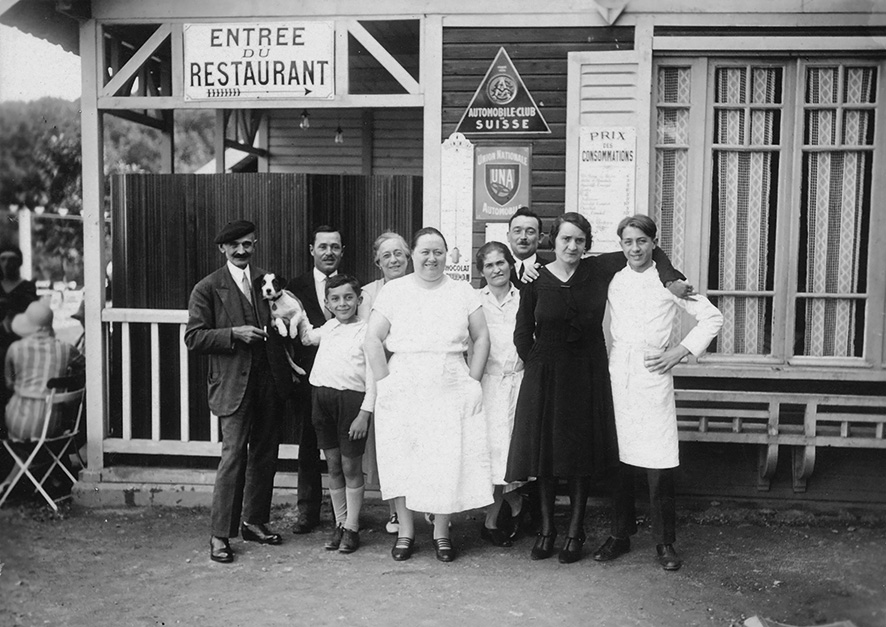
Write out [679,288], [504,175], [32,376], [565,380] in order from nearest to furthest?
1. [679,288]
2. [565,380]
3. [504,175]
4. [32,376]

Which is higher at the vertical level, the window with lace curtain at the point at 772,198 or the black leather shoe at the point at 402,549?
the window with lace curtain at the point at 772,198

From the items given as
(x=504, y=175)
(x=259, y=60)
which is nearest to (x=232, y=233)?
(x=259, y=60)

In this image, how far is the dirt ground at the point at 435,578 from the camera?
Result: 4301mm

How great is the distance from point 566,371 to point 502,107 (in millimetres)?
2104

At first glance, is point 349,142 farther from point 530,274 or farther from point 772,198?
point 530,274

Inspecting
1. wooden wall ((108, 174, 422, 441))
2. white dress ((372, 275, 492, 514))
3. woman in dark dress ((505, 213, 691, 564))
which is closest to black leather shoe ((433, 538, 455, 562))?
white dress ((372, 275, 492, 514))

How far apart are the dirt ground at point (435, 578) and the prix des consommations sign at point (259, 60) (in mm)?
2945

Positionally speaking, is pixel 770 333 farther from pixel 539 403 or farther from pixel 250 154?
pixel 250 154

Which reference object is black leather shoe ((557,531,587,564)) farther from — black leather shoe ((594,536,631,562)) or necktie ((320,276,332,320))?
necktie ((320,276,332,320))

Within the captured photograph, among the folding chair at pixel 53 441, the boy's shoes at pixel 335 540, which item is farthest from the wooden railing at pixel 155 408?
the boy's shoes at pixel 335 540

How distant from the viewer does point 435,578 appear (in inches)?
187

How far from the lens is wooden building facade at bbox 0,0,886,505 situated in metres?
5.73

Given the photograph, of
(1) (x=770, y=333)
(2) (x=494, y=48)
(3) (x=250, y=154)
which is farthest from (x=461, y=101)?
(3) (x=250, y=154)

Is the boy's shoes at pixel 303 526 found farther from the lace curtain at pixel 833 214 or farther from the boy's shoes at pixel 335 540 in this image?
the lace curtain at pixel 833 214
